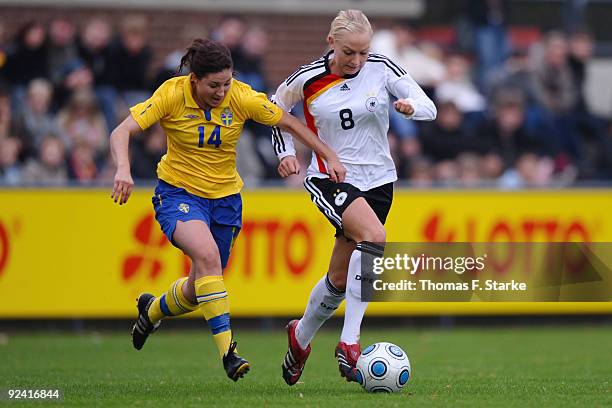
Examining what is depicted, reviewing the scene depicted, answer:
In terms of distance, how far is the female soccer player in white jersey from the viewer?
8.02 meters

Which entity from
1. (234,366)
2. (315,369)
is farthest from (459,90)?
(234,366)

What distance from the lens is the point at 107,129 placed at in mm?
15266

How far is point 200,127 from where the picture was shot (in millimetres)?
8148

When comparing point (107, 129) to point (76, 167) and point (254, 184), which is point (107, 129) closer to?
point (76, 167)

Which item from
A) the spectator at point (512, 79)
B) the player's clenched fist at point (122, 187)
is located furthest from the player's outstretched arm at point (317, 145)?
the spectator at point (512, 79)

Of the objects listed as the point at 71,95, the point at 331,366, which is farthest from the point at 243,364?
the point at 71,95

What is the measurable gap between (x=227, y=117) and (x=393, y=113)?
27.7 feet

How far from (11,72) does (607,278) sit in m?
9.06

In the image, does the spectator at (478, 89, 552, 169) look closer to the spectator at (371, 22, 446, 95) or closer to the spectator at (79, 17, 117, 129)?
the spectator at (371, 22, 446, 95)

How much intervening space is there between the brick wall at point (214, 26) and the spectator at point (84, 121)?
8.71 feet

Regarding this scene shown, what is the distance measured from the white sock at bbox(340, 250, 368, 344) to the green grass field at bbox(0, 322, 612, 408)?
0.39 metres

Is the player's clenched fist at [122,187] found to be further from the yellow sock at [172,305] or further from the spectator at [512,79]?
the spectator at [512,79]

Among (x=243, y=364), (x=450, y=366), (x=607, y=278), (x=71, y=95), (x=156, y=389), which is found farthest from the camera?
(x=71, y=95)

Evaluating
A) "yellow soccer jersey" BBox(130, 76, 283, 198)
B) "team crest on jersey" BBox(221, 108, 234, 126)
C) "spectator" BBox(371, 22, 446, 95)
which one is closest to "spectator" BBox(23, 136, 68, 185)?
"spectator" BBox(371, 22, 446, 95)
